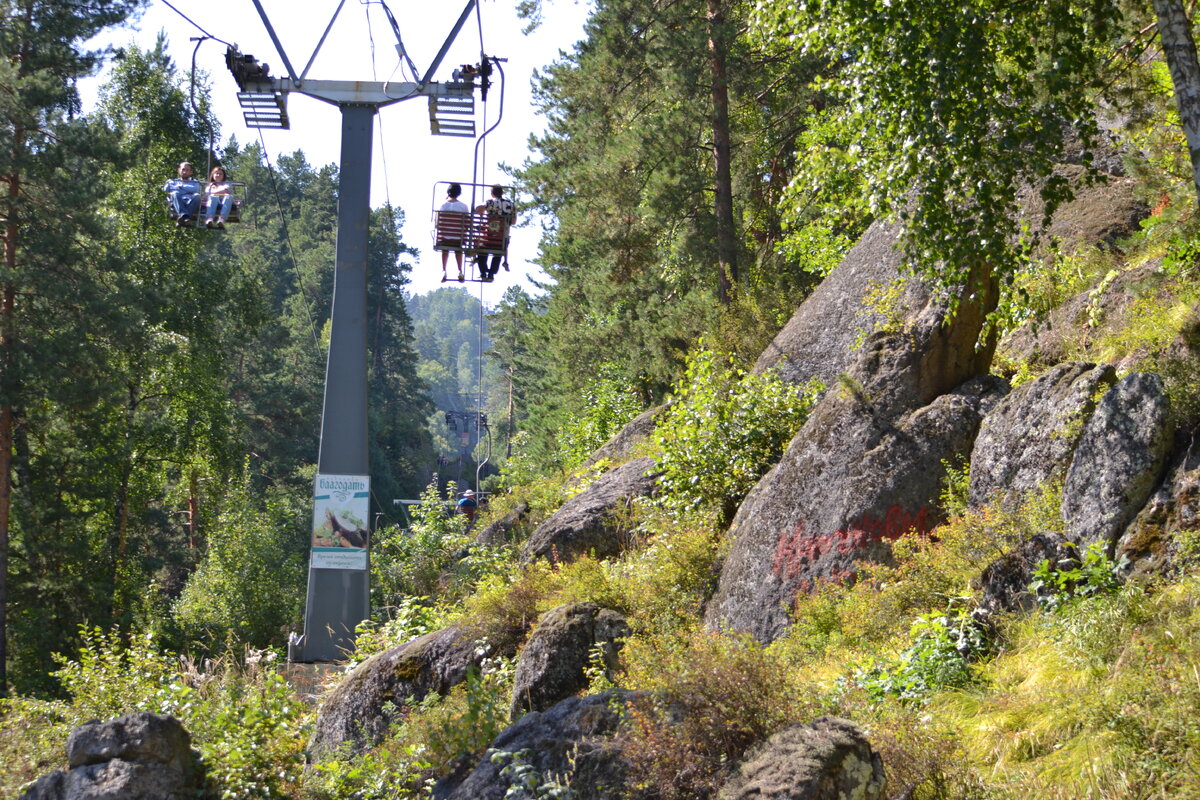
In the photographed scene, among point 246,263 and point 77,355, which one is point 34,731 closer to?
point 77,355

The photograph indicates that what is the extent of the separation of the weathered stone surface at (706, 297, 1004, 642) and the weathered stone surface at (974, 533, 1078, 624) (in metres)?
1.78

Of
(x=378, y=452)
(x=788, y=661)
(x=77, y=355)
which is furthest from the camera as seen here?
(x=378, y=452)

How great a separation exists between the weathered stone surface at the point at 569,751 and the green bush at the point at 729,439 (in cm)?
586

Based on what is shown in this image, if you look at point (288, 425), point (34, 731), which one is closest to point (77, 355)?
point (34, 731)

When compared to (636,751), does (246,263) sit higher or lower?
higher

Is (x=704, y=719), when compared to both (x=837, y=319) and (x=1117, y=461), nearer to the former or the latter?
(x=1117, y=461)

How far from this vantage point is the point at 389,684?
11.0 meters

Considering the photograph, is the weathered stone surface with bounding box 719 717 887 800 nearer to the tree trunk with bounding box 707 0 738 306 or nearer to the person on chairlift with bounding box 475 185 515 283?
the person on chairlift with bounding box 475 185 515 283

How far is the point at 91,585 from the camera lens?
90.7 feet

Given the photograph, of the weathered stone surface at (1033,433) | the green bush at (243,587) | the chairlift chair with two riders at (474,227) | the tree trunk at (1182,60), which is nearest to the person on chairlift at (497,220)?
the chairlift chair with two riders at (474,227)

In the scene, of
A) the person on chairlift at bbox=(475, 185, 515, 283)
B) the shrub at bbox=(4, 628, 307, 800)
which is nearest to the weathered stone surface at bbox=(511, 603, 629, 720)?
the shrub at bbox=(4, 628, 307, 800)

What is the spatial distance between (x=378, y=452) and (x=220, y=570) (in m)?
31.6

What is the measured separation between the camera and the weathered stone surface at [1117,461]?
7.51 m

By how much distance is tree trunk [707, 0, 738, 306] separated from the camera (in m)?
21.2
